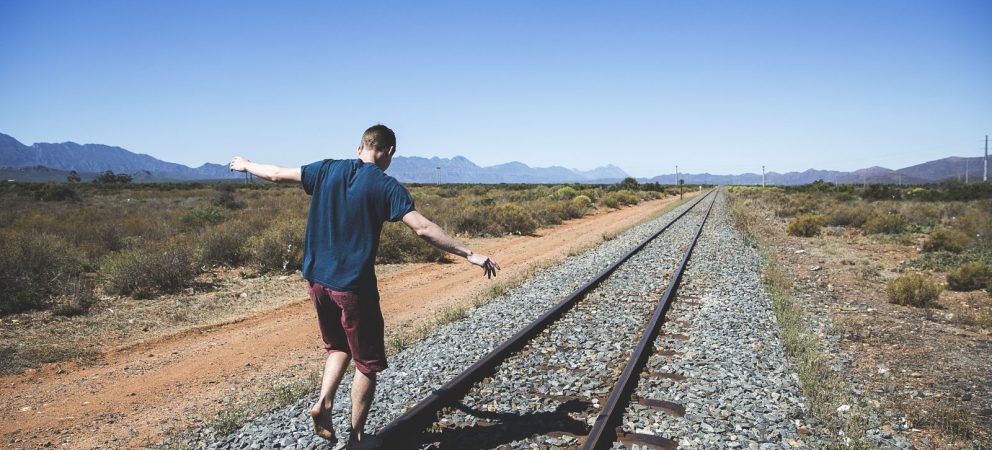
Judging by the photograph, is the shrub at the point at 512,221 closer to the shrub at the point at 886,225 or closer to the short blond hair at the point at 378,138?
the shrub at the point at 886,225

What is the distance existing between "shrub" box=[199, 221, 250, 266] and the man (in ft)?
33.2

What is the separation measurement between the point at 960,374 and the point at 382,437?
6.27 m

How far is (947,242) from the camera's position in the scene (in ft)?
48.4

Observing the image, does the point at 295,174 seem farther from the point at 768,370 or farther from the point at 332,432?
the point at 768,370

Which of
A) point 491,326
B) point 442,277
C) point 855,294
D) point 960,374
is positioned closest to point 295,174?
point 491,326

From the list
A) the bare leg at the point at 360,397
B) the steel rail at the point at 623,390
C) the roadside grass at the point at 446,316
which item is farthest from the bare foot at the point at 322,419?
the roadside grass at the point at 446,316

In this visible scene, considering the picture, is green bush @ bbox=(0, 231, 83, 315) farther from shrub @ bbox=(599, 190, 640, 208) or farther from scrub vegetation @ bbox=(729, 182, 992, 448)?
shrub @ bbox=(599, 190, 640, 208)

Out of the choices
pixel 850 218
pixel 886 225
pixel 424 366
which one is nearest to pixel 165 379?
pixel 424 366

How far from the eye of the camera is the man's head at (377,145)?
10.4ft

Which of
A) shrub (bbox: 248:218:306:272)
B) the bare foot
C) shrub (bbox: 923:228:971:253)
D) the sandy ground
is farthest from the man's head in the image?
shrub (bbox: 923:228:971:253)

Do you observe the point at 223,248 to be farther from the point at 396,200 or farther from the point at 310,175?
the point at 396,200

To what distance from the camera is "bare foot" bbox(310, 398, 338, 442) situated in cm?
335

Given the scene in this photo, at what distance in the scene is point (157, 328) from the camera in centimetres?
807

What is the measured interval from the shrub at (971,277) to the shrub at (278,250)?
1385 cm
